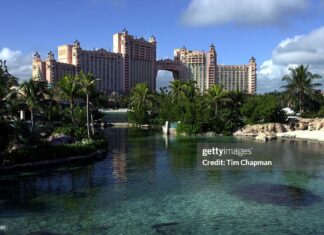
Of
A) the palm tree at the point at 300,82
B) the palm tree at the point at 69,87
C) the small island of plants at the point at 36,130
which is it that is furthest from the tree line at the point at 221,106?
the palm tree at the point at 69,87

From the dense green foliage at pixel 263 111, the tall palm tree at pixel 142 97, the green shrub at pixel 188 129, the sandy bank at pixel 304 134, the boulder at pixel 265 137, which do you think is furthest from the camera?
the tall palm tree at pixel 142 97

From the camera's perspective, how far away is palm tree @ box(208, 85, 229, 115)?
77.4 meters

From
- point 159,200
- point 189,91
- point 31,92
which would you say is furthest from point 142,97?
point 159,200

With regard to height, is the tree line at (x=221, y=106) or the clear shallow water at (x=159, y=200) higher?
the tree line at (x=221, y=106)

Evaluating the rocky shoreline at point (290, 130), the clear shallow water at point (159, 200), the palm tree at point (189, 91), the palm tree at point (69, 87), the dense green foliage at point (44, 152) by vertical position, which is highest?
the palm tree at point (189, 91)

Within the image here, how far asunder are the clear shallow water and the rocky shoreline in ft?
91.2

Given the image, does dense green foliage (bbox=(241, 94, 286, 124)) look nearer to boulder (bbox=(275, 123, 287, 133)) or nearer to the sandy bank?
boulder (bbox=(275, 123, 287, 133))

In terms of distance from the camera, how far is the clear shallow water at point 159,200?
20.5m

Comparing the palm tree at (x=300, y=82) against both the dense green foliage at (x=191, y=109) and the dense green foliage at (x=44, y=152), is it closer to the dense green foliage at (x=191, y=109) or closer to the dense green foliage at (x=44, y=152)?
the dense green foliage at (x=191, y=109)

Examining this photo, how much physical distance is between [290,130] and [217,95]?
14.4m

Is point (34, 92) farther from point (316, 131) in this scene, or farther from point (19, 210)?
point (316, 131)

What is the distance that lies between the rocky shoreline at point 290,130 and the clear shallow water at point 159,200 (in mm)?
27790

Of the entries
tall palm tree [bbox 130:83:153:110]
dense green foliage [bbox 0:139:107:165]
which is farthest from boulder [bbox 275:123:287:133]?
dense green foliage [bbox 0:139:107:165]

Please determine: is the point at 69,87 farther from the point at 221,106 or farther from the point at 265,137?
the point at 221,106
